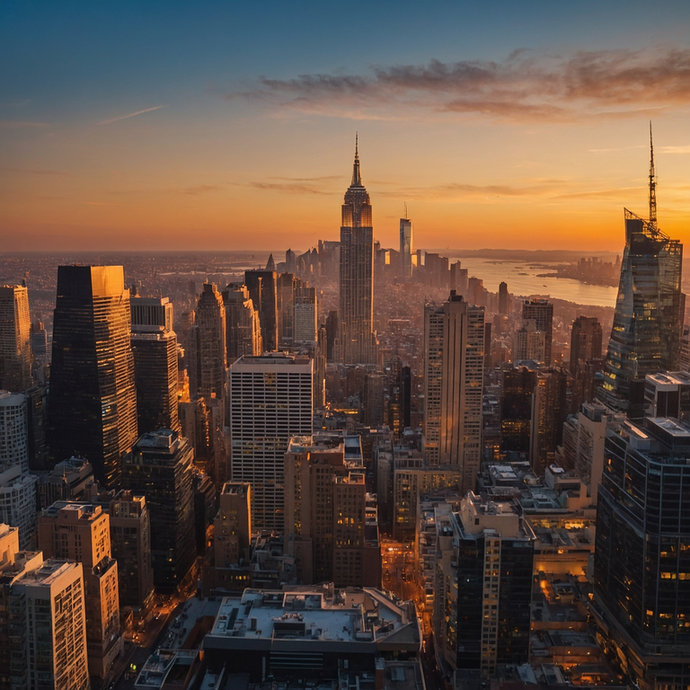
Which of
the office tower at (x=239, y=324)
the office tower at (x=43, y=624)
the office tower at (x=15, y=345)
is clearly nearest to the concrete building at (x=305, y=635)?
the office tower at (x=43, y=624)

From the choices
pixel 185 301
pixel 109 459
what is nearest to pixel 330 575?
pixel 109 459

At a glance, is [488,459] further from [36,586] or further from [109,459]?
[36,586]

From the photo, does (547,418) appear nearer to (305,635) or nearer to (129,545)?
(129,545)

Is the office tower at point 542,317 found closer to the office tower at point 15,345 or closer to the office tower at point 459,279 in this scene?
the office tower at point 459,279

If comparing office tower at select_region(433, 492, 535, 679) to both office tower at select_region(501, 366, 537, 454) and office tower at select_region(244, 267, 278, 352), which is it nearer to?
office tower at select_region(501, 366, 537, 454)

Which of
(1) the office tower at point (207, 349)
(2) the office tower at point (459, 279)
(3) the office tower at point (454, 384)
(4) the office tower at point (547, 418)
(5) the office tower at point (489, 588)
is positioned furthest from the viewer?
(1) the office tower at point (207, 349)

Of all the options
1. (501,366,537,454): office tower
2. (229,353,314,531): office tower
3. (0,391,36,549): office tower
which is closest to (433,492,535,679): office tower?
(229,353,314,531): office tower
